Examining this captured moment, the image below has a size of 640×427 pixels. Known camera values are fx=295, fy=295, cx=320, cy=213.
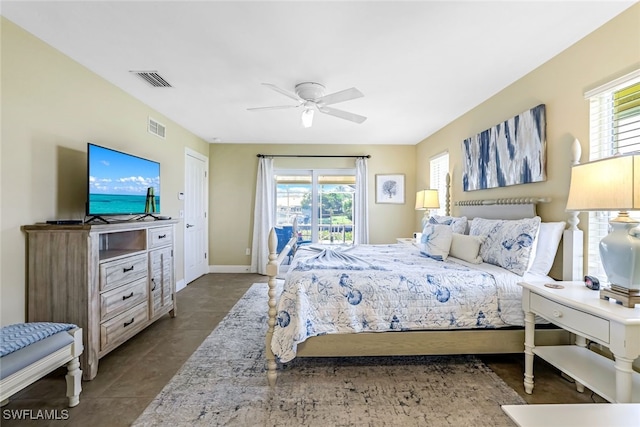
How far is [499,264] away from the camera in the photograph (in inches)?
98.2

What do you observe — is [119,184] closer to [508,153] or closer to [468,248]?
[468,248]

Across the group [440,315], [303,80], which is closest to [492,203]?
[440,315]

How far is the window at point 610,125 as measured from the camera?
1.85 metres

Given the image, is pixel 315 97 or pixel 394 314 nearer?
pixel 394 314

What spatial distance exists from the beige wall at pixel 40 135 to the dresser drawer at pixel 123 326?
1.75 feet

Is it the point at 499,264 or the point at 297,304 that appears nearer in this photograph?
the point at 297,304

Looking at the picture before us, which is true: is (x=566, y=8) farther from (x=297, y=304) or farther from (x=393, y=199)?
(x=393, y=199)

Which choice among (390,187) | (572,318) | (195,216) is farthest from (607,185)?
Result: (195,216)

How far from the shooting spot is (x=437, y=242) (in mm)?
2922

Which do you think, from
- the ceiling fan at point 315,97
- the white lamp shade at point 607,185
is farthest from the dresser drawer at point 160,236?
the white lamp shade at point 607,185

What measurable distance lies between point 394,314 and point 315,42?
81.5 inches

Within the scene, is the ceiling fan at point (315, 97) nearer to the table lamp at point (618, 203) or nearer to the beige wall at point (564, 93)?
the beige wall at point (564, 93)

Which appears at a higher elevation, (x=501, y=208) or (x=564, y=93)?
(x=564, y=93)

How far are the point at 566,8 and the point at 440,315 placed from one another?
2.14m
